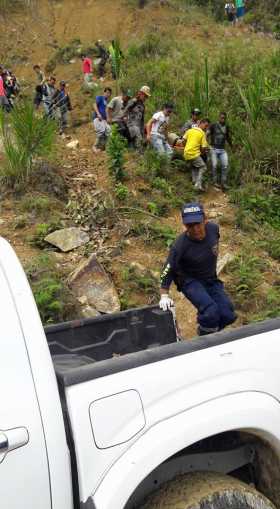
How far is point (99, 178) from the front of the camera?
30.9 ft

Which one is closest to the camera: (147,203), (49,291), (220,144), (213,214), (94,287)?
(49,291)

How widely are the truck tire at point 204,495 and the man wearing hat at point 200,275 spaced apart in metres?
1.88

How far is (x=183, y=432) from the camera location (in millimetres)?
1924

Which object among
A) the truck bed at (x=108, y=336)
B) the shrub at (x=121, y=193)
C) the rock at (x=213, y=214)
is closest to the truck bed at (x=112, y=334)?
the truck bed at (x=108, y=336)

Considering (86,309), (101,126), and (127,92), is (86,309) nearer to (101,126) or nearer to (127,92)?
(101,126)

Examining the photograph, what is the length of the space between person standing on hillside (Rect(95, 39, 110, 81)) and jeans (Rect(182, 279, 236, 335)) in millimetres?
13688

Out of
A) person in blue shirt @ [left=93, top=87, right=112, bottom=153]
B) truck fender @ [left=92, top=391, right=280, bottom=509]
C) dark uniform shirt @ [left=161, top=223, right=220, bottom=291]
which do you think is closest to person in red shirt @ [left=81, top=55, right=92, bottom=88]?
person in blue shirt @ [left=93, top=87, right=112, bottom=153]

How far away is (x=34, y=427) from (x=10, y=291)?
0.49 metres

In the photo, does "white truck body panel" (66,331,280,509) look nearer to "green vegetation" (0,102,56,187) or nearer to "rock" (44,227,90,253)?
"rock" (44,227,90,253)

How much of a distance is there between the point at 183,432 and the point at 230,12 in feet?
72.4

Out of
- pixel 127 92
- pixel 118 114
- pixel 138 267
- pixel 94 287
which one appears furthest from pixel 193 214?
pixel 127 92

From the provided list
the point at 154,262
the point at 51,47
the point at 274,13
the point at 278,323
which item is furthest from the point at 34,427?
the point at 274,13

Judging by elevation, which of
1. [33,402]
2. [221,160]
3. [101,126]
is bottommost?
[221,160]

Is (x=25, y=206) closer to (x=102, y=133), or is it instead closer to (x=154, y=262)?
(x=154, y=262)
